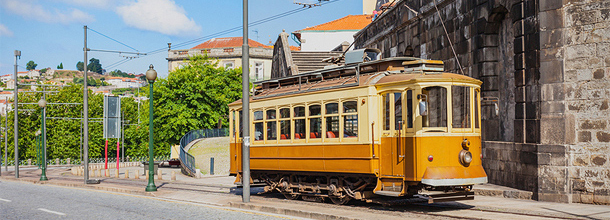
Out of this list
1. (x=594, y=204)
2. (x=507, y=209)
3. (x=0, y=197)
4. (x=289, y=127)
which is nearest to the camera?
(x=507, y=209)

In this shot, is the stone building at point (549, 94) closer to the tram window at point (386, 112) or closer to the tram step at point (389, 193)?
the tram window at point (386, 112)

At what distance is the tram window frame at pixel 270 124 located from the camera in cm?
1817

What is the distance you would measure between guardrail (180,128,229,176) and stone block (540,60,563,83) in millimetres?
25267

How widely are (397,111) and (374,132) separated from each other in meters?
0.75

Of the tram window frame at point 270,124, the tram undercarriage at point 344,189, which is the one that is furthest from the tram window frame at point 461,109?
the tram window frame at point 270,124

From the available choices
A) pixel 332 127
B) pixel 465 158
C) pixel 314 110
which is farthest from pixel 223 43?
pixel 465 158

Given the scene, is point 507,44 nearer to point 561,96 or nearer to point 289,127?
point 561,96

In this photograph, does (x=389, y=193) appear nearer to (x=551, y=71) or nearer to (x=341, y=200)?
(x=341, y=200)

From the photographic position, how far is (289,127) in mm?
17578

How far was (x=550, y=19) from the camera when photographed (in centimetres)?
1619

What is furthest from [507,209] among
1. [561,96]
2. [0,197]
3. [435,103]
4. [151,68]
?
[0,197]

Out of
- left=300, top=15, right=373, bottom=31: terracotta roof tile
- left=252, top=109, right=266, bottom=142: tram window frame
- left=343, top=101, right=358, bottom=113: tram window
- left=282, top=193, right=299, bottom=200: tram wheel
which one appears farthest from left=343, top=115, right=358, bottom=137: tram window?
left=300, top=15, right=373, bottom=31: terracotta roof tile

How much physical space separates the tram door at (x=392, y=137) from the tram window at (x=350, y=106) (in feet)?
2.68

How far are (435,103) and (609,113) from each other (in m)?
4.54
